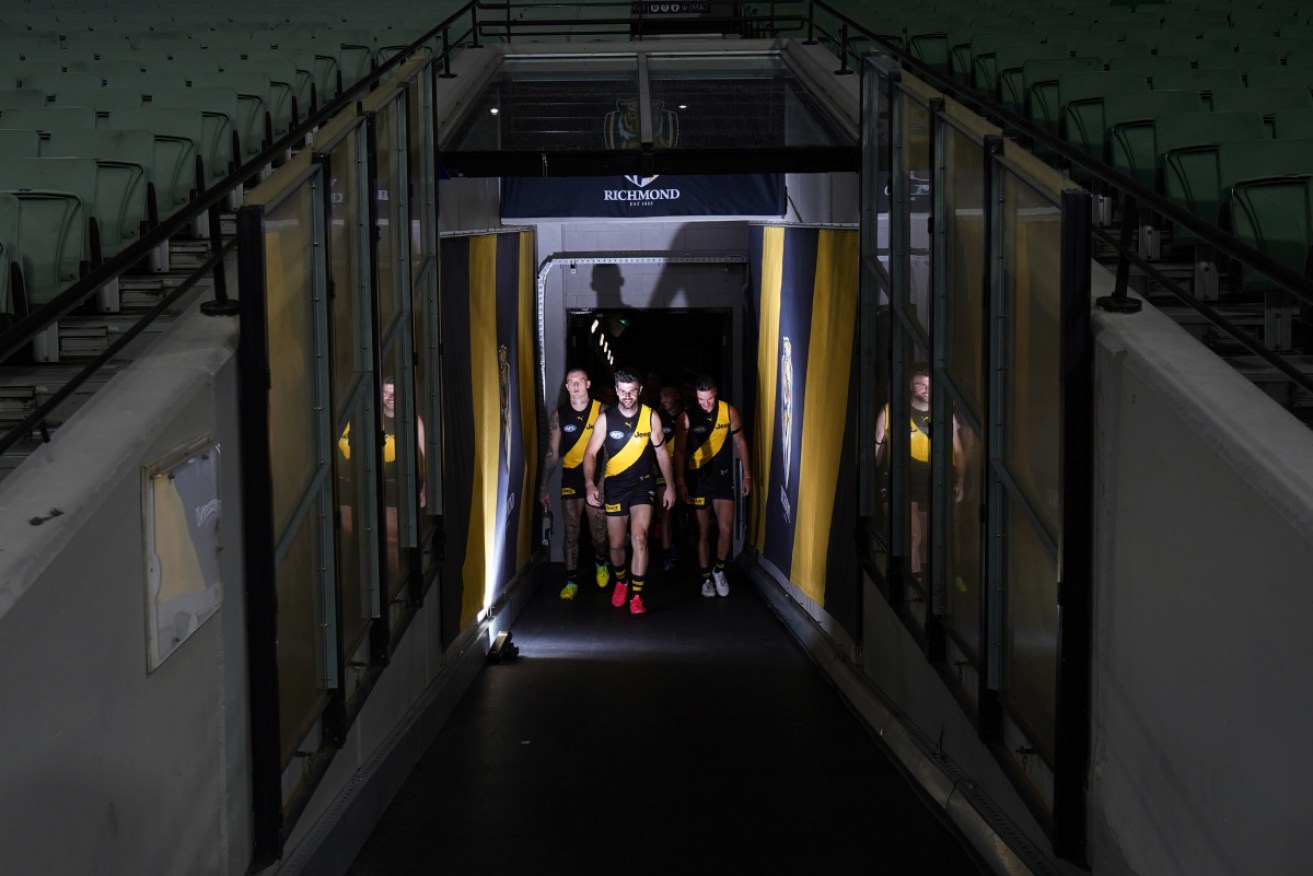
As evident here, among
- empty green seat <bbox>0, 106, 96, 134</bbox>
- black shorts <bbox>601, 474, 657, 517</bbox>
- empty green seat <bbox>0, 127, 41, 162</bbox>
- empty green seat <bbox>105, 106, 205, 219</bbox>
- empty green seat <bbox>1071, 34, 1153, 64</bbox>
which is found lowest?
black shorts <bbox>601, 474, 657, 517</bbox>

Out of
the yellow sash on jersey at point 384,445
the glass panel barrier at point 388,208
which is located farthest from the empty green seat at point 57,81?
the yellow sash on jersey at point 384,445

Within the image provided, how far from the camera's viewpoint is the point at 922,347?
6031mm

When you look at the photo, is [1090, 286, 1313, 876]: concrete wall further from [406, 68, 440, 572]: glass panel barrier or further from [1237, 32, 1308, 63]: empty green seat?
[1237, 32, 1308, 63]: empty green seat

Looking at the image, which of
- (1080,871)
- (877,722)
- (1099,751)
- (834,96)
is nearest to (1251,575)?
(1099,751)

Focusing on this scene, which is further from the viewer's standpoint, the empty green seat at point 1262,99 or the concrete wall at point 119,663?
the empty green seat at point 1262,99

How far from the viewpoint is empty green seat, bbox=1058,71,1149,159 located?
7395mm

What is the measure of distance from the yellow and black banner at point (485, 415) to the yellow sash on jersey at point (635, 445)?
2.70ft

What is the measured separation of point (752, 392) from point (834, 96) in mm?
3983

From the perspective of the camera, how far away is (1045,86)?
836cm

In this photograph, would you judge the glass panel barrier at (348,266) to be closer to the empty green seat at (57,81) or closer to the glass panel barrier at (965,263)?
the glass panel barrier at (965,263)

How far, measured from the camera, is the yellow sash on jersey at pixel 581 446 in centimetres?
1148

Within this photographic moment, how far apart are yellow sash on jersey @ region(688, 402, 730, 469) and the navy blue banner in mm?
1695

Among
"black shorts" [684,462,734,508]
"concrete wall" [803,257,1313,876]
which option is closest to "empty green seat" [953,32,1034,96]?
"black shorts" [684,462,734,508]

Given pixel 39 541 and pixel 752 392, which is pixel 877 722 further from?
pixel 752 392
